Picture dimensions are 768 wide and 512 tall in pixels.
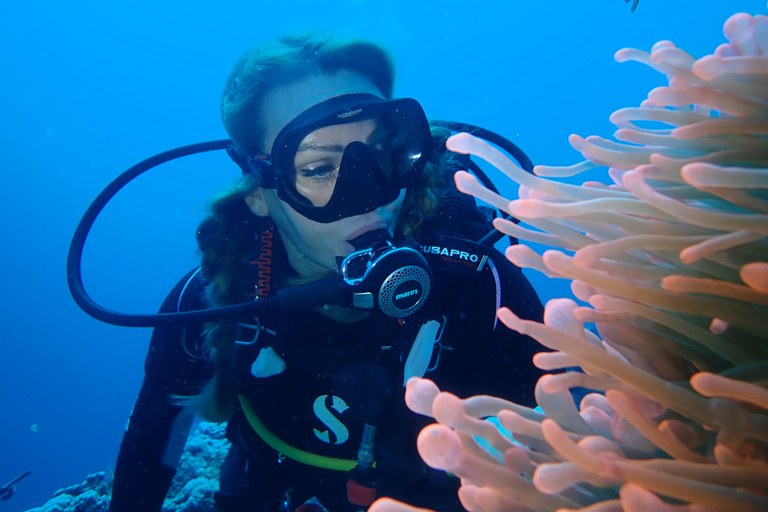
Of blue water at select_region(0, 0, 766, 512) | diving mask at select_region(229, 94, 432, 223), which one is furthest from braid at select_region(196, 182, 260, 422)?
blue water at select_region(0, 0, 766, 512)

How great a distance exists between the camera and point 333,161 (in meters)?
2.26

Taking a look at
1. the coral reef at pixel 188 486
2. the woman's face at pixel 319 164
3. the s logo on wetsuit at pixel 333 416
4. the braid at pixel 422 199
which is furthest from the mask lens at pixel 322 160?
the coral reef at pixel 188 486

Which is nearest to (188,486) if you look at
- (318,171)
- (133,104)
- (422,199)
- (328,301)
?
(328,301)

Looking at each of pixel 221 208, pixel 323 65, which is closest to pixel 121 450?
pixel 221 208

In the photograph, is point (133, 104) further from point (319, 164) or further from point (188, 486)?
point (319, 164)

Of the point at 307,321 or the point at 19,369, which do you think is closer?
the point at 307,321

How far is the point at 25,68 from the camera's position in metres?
40.9

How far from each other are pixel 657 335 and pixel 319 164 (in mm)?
1918

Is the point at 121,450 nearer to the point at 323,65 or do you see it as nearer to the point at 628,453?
the point at 323,65

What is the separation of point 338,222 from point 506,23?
1942 inches

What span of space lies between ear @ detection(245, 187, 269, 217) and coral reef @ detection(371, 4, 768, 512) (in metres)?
2.13

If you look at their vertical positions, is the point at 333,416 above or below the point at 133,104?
below

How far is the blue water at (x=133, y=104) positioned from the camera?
40.0 meters

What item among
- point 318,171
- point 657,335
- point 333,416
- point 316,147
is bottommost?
point 333,416
